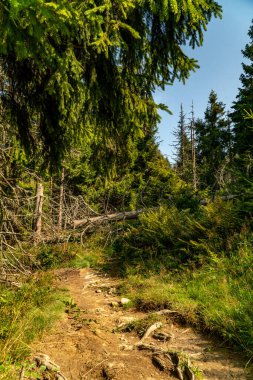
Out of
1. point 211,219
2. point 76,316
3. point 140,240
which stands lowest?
point 76,316

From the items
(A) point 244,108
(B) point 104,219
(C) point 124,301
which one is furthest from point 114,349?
(A) point 244,108

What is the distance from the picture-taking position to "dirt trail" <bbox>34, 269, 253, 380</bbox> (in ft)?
11.3

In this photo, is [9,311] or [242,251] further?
[242,251]

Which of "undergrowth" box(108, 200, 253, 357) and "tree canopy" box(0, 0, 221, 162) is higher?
"tree canopy" box(0, 0, 221, 162)

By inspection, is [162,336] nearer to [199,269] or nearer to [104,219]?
[199,269]

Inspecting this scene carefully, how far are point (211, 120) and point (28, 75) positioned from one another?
1114 inches

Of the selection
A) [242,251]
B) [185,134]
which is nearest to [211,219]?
[242,251]

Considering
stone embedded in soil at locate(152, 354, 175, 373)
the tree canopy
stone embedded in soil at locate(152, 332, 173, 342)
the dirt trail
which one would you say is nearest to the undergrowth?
the dirt trail

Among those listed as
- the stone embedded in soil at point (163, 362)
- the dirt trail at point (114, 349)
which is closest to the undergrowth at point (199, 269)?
the dirt trail at point (114, 349)

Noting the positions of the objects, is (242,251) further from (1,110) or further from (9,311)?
(1,110)

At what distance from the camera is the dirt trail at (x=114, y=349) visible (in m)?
3.45

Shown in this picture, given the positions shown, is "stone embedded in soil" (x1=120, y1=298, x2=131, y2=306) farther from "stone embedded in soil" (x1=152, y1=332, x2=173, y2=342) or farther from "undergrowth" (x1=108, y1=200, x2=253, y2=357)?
Answer: "stone embedded in soil" (x1=152, y1=332, x2=173, y2=342)

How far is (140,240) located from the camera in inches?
395

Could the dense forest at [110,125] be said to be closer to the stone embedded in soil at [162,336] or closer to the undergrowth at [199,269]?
the undergrowth at [199,269]
